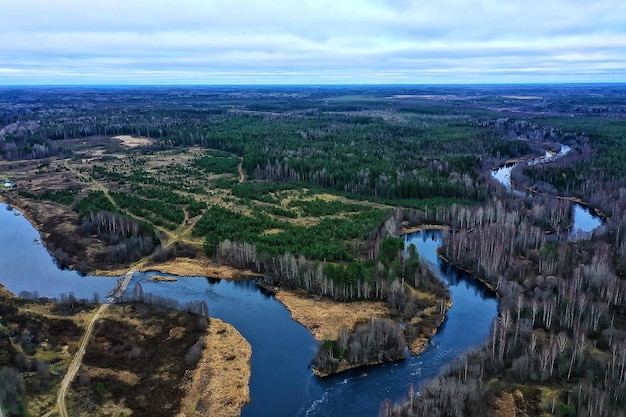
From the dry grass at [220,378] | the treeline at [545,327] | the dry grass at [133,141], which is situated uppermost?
the dry grass at [133,141]

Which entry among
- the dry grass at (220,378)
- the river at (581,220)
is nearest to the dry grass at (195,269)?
the dry grass at (220,378)

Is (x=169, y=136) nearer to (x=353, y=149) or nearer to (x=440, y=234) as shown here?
(x=353, y=149)

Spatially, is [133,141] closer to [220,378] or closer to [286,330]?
[286,330]

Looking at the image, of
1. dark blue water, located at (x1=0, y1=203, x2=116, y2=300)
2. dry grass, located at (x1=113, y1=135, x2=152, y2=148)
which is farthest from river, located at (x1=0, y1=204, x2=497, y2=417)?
dry grass, located at (x1=113, y1=135, x2=152, y2=148)

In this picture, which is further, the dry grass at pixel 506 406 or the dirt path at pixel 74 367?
the dirt path at pixel 74 367

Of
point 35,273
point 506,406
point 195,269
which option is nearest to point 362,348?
point 506,406

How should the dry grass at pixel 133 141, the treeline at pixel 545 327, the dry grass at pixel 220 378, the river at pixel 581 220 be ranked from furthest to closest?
the dry grass at pixel 133 141
the river at pixel 581 220
the dry grass at pixel 220 378
the treeline at pixel 545 327

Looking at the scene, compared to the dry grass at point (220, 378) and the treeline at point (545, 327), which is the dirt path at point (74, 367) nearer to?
the dry grass at point (220, 378)

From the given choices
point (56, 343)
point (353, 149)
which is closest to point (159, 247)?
point (56, 343)
